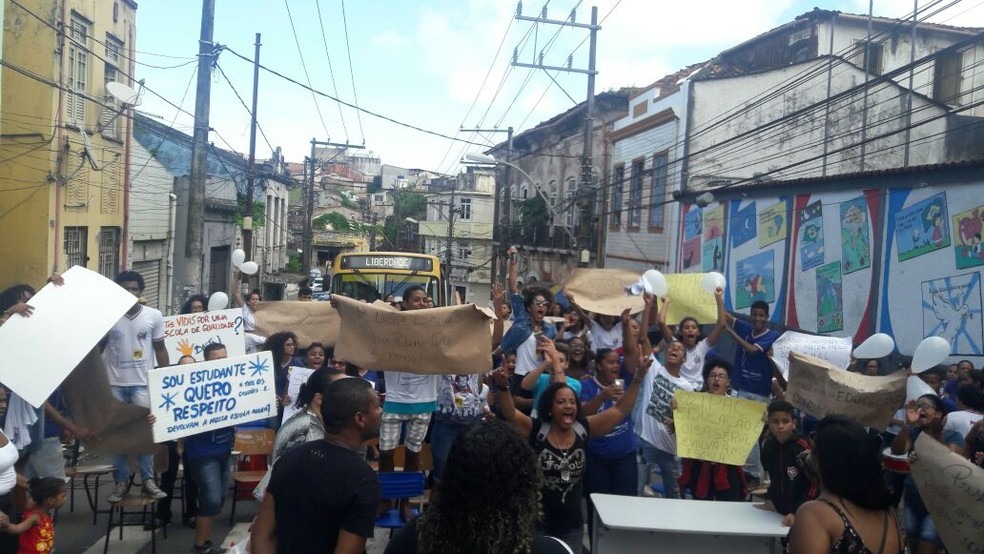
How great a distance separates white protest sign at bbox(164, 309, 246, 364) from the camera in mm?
9141

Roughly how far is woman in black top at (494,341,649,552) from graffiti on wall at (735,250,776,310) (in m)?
13.6

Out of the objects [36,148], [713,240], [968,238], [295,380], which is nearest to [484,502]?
[295,380]

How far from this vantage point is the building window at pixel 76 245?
18281mm

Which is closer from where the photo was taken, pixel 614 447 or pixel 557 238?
pixel 614 447

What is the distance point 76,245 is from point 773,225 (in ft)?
46.5

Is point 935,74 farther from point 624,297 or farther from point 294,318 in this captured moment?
point 294,318

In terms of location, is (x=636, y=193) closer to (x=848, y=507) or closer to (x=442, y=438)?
(x=442, y=438)

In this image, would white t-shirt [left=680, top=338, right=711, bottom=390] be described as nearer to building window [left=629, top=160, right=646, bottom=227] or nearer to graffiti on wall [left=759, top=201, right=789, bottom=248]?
graffiti on wall [left=759, top=201, right=789, bottom=248]

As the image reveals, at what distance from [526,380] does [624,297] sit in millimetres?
3352

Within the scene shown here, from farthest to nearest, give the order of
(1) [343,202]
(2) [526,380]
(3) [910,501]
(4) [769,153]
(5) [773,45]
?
(1) [343,202]
(5) [773,45]
(4) [769,153]
(2) [526,380]
(3) [910,501]

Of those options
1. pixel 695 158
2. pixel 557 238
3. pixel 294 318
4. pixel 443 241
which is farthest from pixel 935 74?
pixel 443 241

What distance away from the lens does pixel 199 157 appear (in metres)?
14.1

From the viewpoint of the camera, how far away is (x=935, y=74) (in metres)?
23.9

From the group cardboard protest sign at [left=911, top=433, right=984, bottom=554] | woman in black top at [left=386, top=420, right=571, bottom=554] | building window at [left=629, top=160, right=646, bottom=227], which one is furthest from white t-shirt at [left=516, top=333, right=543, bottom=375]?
building window at [left=629, top=160, right=646, bottom=227]
